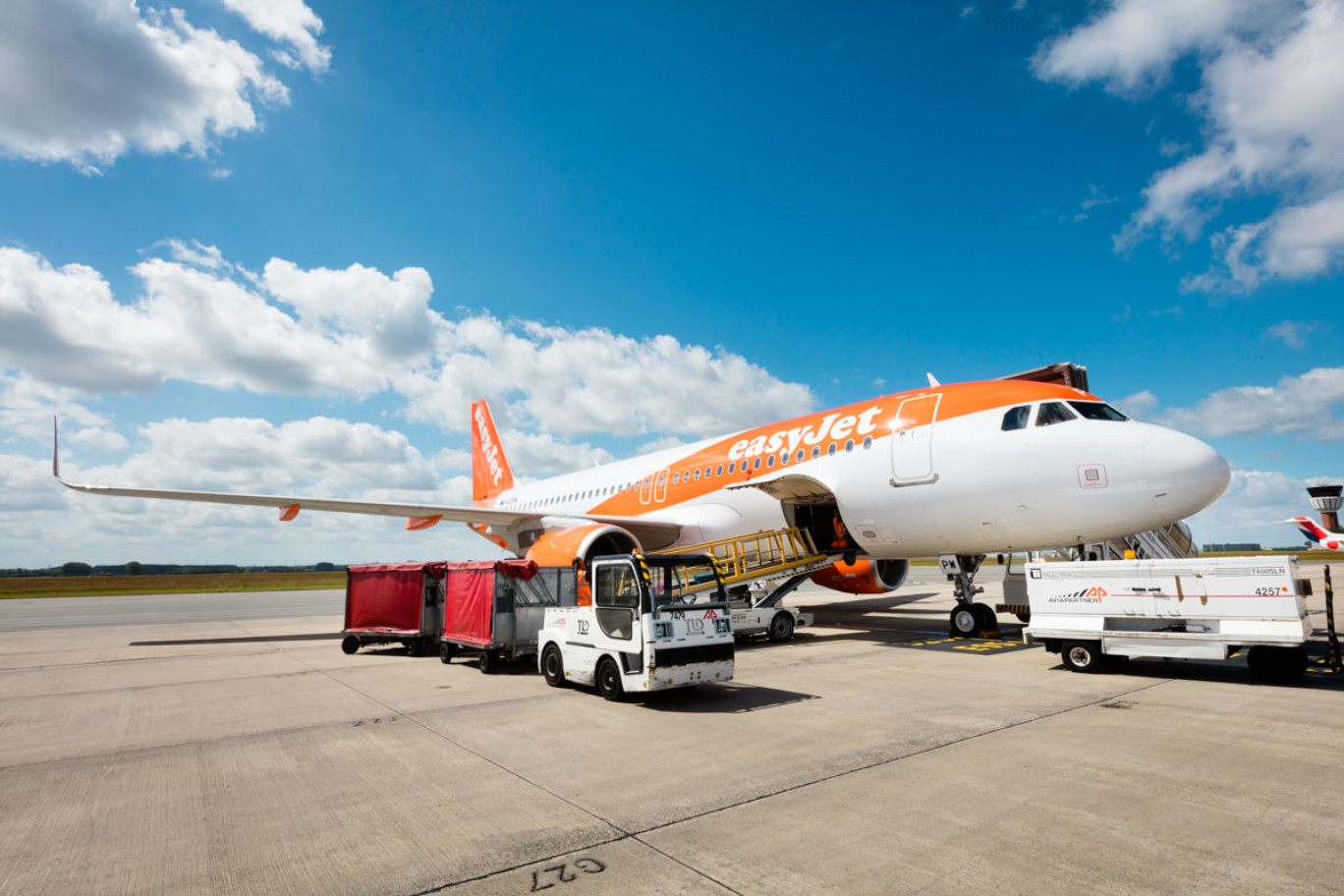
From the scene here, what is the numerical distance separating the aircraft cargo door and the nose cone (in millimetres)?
3291

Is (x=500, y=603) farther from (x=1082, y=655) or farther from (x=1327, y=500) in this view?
(x=1327, y=500)

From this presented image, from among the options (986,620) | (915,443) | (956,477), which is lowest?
(986,620)

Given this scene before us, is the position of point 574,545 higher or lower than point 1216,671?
higher

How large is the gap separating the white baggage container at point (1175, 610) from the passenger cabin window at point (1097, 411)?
9.29ft

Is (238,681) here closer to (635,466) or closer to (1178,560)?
(635,466)

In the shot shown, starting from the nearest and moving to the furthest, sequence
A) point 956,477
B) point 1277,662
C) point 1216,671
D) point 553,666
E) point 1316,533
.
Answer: point 1277,662 → point 553,666 → point 1216,671 → point 956,477 → point 1316,533

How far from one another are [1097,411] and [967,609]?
16.1 ft

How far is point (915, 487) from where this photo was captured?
42.6 feet

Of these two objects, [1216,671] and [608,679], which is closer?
[608,679]

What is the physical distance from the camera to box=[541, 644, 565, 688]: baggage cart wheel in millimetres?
9922

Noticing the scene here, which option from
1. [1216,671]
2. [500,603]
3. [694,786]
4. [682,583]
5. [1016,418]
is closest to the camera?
[694,786]

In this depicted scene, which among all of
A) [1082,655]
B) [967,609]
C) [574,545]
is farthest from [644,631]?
[967,609]

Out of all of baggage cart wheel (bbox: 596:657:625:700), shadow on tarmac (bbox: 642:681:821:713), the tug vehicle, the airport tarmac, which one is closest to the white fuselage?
the airport tarmac

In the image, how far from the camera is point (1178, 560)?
30.9 feet
